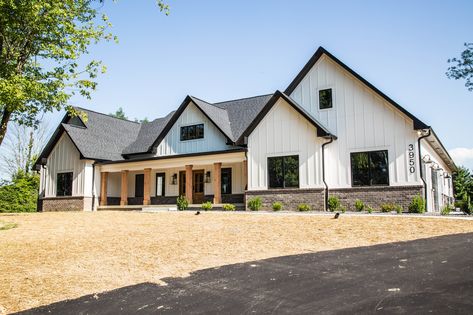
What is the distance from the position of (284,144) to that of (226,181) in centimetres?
602

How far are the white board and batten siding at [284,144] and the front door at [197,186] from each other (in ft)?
18.8

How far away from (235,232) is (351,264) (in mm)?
5079

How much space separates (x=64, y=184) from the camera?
27094mm

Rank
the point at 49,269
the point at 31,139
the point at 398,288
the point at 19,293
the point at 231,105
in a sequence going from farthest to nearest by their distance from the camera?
the point at 31,139 → the point at 231,105 → the point at 49,269 → the point at 19,293 → the point at 398,288

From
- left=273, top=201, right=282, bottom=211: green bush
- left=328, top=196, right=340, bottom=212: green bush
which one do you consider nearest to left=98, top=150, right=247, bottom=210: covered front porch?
left=273, top=201, right=282, bottom=211: green bush

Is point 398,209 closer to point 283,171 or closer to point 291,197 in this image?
point 291,197

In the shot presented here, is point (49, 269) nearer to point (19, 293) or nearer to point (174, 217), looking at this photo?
point (19, 293)

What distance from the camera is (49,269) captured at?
8.89 meters

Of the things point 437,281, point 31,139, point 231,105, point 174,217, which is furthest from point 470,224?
point 31,139

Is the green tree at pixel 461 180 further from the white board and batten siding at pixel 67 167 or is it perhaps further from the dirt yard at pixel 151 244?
the white board and batten siding at pixel 67 167

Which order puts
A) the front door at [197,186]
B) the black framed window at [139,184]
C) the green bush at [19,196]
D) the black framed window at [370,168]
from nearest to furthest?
the black framed window at [370,168]
the front door at [197,186]
the green bush at [19,196]
the black framed window at [139,184]

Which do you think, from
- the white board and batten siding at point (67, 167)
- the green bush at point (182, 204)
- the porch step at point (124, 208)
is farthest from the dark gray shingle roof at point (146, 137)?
the green bush at point (182, 204)

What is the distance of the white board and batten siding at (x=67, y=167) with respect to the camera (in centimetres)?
2614

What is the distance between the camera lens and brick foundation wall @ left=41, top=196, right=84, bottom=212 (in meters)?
25.8
